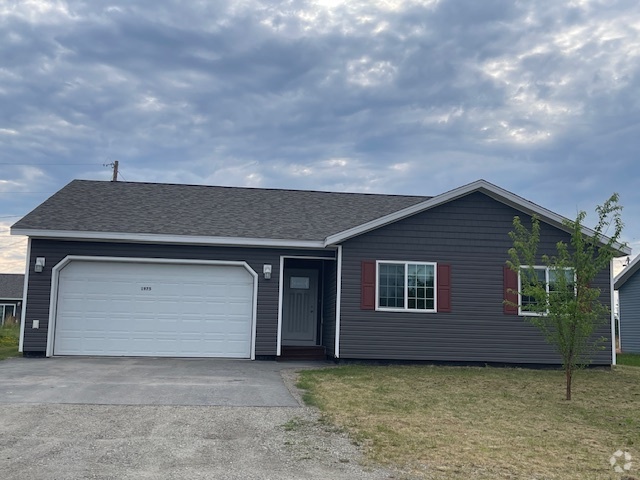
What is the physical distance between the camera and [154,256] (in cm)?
1355

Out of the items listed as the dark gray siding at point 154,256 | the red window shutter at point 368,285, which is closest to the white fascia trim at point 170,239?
the dark gray siding at point 154,256

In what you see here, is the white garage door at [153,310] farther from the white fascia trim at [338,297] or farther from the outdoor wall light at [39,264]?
the white fascia trim at [338,297]

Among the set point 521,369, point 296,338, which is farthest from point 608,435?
point 296,338

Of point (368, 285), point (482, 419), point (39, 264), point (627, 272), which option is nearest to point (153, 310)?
point (39, 264)

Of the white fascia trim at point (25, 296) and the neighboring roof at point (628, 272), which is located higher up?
the neighboring roof at point (628, 272)

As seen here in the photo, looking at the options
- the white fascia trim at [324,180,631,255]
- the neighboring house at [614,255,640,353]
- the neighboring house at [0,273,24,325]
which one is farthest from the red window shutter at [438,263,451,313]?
the neighboring house at [0,273,24,325]

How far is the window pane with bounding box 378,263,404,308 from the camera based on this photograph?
13406 millimetres

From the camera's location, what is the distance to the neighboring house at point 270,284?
43.4ft

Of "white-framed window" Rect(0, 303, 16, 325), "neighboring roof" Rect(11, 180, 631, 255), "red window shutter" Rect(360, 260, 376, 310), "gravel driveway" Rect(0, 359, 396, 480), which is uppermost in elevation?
"neighboring roof" Rect(11, 180, 631, 255)

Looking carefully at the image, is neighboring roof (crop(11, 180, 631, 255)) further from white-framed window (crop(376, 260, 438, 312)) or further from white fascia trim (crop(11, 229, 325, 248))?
white-framed window (crop(376, 260, 438, 312))

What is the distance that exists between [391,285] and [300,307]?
3.29 metres

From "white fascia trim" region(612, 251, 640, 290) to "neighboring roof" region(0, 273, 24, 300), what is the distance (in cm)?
3635

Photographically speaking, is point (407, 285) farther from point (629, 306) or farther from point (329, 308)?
point (629, 306)

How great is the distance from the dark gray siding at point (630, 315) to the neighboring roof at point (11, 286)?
36437mm
